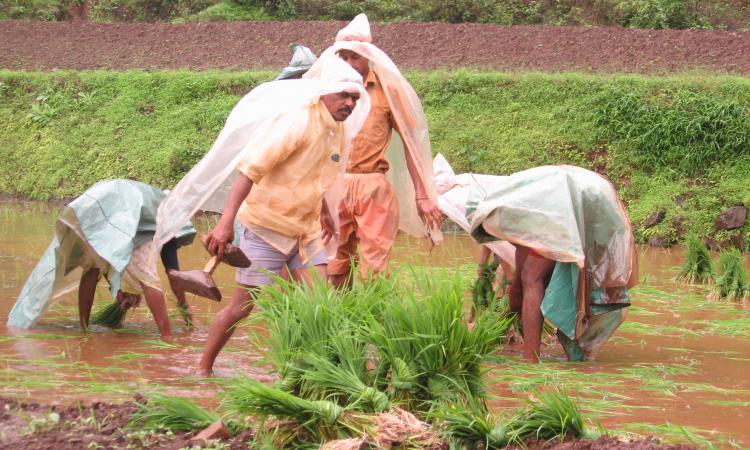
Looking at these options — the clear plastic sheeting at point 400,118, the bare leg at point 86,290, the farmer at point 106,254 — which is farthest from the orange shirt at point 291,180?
the bare leg at point 86,290

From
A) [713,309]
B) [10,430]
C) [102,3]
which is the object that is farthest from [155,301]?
[102,3]

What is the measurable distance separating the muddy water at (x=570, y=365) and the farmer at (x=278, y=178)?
1.64ft

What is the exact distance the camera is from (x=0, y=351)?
645 centimetres

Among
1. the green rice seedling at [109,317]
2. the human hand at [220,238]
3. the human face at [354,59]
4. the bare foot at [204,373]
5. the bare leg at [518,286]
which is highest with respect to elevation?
the human face at [354,59]

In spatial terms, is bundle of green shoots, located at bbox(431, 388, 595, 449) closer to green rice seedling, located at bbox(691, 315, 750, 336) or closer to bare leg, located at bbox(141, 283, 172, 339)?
bare leg, located at bbox(141, 283, 172, 339)

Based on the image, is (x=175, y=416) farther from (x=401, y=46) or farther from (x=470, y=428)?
(x=401, y=46)

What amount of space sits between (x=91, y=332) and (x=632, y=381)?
3400 mm

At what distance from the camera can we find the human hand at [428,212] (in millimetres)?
6699

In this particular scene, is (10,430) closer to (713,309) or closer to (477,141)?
(713,309)

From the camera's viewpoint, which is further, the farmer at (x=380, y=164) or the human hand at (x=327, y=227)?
the farmer at (x=380, y=164)

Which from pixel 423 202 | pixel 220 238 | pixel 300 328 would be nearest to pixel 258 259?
pixel 220 238

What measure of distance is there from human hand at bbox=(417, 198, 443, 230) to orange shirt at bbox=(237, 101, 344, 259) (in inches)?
43.2

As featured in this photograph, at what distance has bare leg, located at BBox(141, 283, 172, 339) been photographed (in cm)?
681

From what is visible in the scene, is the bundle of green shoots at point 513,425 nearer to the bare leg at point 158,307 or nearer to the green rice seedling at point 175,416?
the green rice seedling at point 175,416
